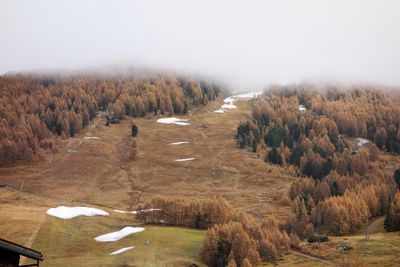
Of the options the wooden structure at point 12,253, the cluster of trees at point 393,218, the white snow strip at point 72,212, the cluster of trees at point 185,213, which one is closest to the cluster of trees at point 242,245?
the cluster of trees at point 185,213

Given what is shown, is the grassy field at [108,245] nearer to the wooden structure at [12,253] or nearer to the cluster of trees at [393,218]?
the cluster of trees at [393,218]

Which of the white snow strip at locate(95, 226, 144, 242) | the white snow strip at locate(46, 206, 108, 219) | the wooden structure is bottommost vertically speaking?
the white snow strip at locate(46, 206, 108, 219)

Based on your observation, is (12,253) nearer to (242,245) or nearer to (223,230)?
(242,245)

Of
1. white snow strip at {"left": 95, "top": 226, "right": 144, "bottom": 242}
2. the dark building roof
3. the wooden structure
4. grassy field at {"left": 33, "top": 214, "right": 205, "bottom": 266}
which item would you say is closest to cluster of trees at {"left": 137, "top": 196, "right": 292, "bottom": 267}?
grassy field at {"left": 33, "top": 214, "right": 205, "bottom": 266}

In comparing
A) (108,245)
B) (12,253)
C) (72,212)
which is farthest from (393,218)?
(12,253)

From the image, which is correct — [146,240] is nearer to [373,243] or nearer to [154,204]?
[154,204]

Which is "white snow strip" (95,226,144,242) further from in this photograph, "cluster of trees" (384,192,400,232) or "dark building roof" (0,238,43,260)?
"dark building roof" (0,238,43,260)

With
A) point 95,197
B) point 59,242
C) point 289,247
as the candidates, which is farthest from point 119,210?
point 289,247

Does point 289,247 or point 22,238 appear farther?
point 289,247
